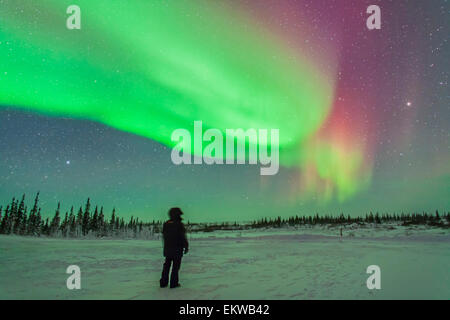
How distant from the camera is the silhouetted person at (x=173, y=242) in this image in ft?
22.8

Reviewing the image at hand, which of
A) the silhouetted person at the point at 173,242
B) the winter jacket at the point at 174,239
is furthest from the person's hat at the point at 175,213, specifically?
the winter jacket at the point at 174,239

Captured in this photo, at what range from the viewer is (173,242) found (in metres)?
7.09

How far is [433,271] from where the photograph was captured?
344 inches

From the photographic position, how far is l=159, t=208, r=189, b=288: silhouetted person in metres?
6.95

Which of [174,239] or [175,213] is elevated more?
[175,213]

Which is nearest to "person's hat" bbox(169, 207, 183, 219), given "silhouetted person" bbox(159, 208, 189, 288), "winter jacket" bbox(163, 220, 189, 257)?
"silhouetted person" bbox(159, 208, 189, 288)

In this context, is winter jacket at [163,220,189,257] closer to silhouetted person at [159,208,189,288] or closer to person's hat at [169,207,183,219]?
silhouetted person at [159,208,189,288]

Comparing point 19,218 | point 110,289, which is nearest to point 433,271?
point 110,289

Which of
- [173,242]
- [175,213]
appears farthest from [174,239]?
[175,213]

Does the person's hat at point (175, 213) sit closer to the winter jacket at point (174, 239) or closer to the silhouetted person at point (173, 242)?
the silhouetted person at point (173, 242)

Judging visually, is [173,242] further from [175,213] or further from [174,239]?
[175,213]
